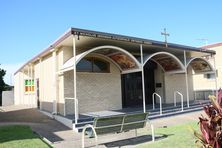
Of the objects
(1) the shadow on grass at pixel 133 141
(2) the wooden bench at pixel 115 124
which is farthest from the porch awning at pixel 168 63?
(2) the wooden bench at pixel 115 124

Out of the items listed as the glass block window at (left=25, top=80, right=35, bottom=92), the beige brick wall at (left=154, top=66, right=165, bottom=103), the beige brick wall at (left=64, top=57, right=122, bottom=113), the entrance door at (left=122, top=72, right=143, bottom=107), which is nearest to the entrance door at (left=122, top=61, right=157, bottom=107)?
the entrance door at (left=122, top=72, right=143, bottom=107)

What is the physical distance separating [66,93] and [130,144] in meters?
6.10

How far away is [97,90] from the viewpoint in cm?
1420

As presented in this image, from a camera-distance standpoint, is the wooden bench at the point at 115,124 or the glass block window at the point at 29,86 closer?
the wooden bench at the point at 115,124

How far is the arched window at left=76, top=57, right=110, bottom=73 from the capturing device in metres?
13.8

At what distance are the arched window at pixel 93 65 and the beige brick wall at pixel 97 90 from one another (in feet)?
0.82

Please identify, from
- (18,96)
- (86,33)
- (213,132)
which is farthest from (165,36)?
(18,96)

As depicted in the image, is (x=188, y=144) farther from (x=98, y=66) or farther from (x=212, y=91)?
(x=212, y=91)

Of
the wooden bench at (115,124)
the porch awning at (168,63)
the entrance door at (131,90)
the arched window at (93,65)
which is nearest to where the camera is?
the wooden bench at (115,124)

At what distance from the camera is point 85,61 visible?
46.2 ft

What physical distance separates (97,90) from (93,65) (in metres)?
1.48

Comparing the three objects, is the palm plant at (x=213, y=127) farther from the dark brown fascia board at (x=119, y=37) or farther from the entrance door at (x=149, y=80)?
the entrance door at (x=149, y=80)

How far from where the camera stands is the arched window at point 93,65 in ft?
45.4

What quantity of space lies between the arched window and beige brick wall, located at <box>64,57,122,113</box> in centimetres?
25
